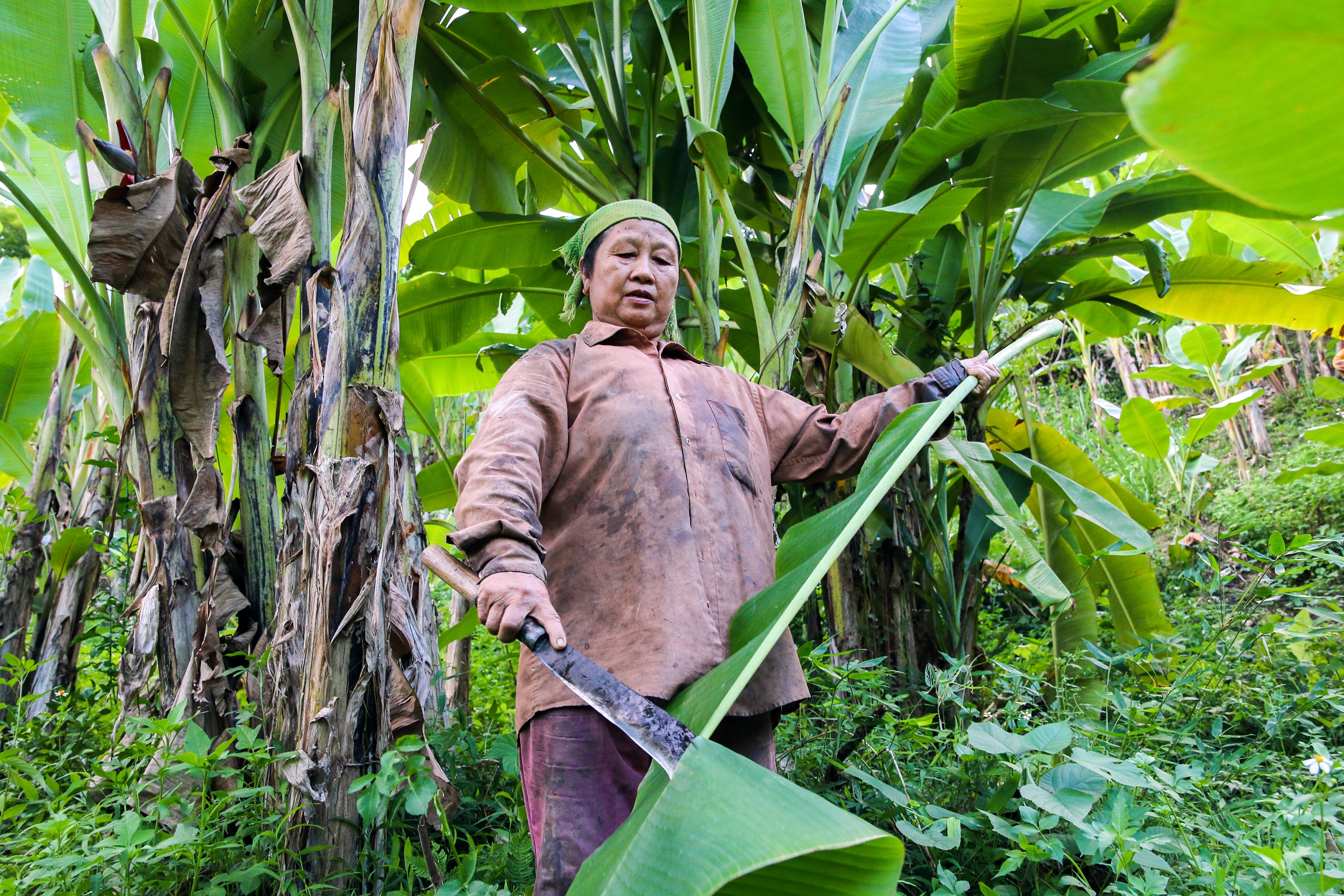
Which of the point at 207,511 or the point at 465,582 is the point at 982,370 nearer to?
the point at 465,582

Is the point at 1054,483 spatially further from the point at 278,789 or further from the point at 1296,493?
the point at 1296,493

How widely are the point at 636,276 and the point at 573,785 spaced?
1025 millimetres

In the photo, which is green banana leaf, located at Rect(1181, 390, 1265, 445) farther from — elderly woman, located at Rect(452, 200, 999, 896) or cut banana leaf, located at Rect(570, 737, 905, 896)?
cut banana leaf, located at Rect(570, 737, 905, 896)

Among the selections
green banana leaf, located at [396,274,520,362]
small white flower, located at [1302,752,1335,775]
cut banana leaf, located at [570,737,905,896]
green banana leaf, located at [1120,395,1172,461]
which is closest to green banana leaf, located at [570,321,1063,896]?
cut banana leaf, located at [570,737,905,896]

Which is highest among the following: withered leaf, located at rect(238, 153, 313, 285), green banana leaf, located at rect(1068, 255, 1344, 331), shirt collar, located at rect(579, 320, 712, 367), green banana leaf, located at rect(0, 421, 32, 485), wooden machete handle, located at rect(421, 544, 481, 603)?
withered leaf, located at rect(238, 153, 313, 285)

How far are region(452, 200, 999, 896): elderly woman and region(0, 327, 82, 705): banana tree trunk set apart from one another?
231cm

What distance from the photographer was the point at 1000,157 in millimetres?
2660

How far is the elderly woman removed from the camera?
54.9 inches

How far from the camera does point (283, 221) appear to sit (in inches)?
75.0

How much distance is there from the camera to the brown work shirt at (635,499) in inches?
56.1

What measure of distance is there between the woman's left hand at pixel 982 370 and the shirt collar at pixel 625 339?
21.5 inches

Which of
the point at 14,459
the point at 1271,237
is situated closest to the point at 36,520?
the point at 14,459

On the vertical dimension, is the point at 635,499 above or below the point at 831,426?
below

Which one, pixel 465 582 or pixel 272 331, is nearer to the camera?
pixel 465 582
